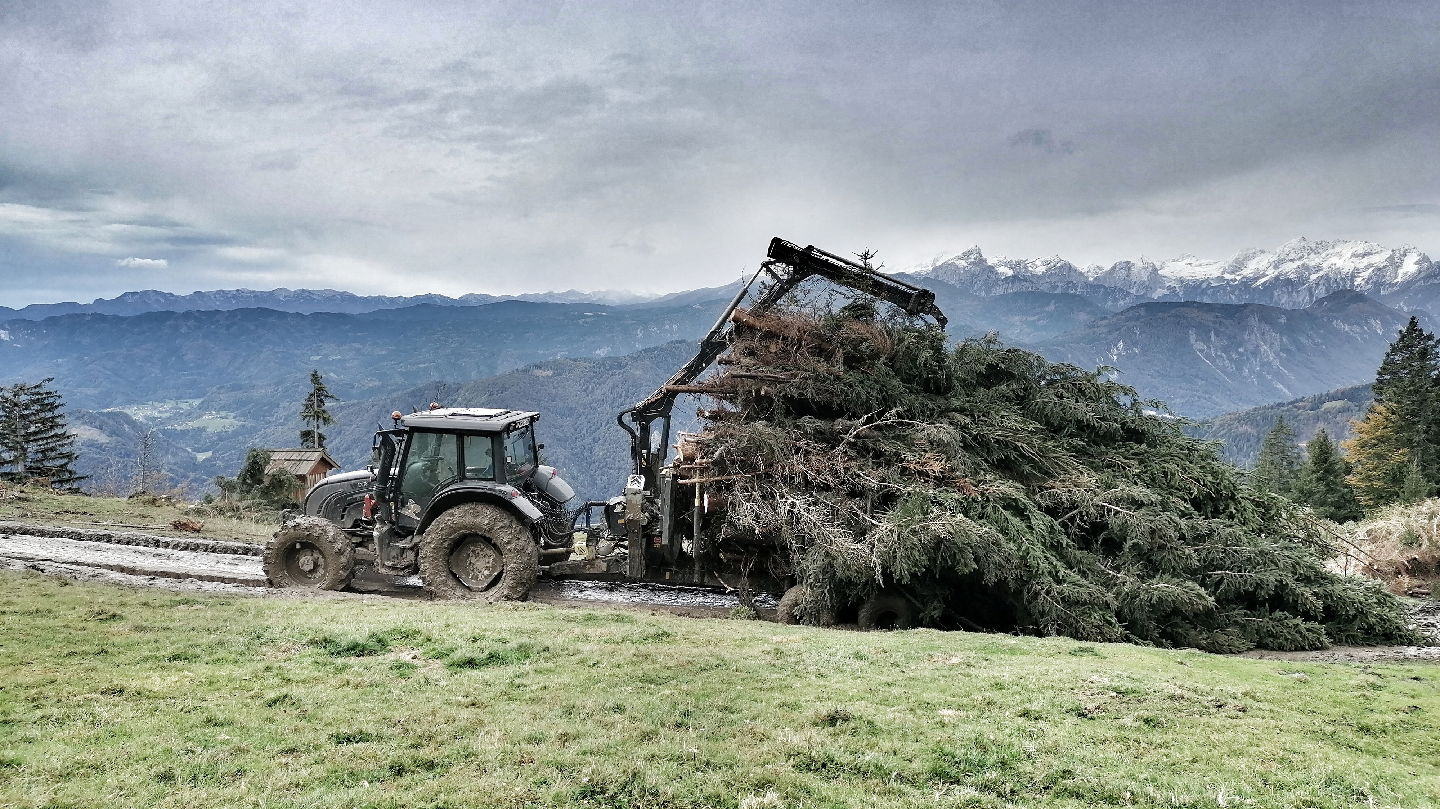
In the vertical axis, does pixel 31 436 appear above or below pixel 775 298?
below

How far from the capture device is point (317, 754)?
16.8 ft

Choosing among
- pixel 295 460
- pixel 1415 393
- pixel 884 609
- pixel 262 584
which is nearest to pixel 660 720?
pixel 884 609

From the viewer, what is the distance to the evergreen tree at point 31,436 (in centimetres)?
4647

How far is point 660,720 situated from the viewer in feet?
19.6

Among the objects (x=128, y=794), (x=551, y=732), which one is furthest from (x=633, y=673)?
(x=128, y=794)

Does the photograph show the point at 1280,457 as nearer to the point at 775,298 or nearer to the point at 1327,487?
the point at 1327,487

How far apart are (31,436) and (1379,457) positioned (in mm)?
83106

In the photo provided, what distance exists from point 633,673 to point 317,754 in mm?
2856

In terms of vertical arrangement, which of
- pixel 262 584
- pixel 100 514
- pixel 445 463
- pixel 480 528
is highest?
pixel 445 463

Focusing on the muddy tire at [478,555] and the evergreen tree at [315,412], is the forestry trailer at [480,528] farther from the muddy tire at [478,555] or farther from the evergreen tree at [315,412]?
the evergreen tree at [315,412]

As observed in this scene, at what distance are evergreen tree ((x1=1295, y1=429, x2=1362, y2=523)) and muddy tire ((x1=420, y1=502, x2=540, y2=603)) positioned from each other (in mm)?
45890

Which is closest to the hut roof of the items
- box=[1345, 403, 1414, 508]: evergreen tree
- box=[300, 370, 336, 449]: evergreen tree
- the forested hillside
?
box=[300, 370, 336, 449]: evergreen tree

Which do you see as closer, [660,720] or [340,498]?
[660,720]

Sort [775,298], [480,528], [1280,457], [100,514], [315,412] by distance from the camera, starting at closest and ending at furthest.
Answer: [480,528] → [775,298] → [100,514] → [315,412] → [1280,457]
